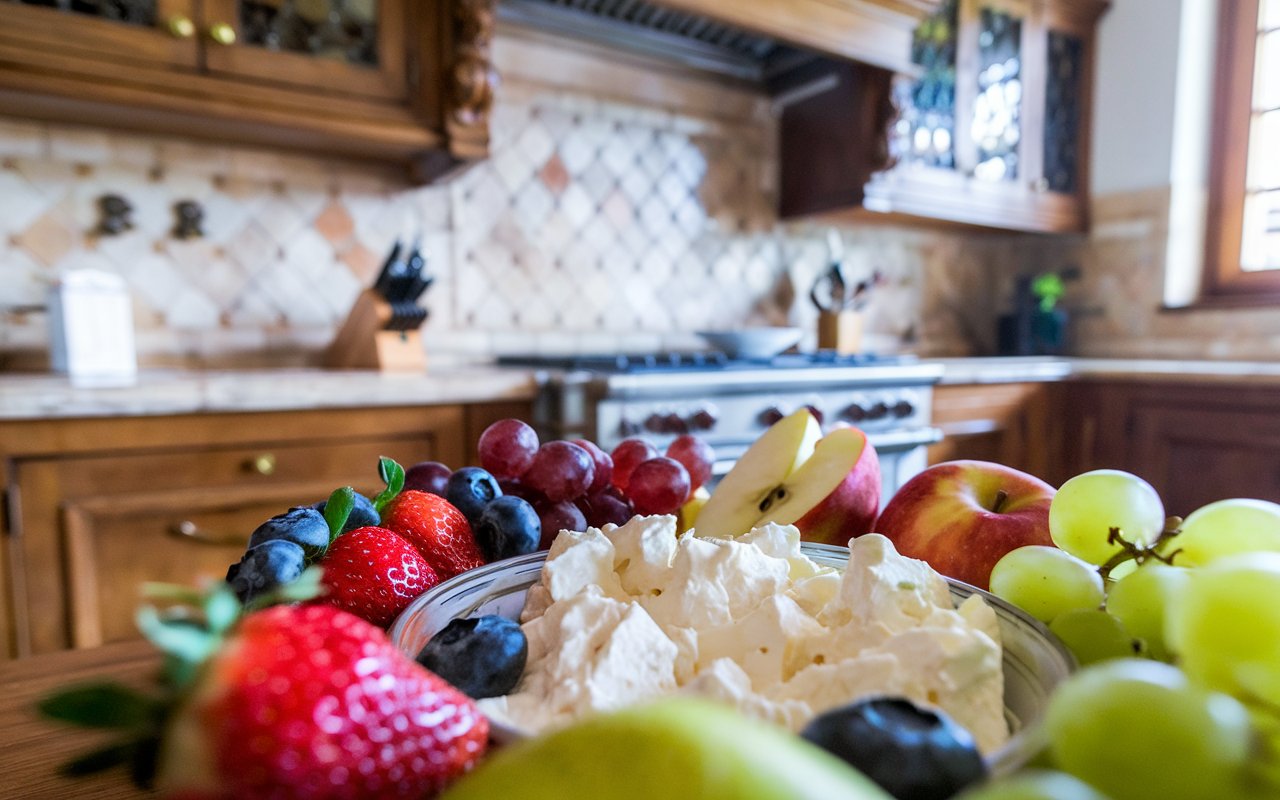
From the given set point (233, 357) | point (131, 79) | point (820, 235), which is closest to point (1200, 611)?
point (131, 79)

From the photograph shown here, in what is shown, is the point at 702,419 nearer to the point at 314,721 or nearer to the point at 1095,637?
the point at 1095,637

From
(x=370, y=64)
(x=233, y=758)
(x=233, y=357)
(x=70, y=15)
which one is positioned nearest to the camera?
(x=233, y=758)

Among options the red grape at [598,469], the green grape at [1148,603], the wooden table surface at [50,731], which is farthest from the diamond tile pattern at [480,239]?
the green grape at [1148,603]

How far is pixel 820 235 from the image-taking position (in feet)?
8.05

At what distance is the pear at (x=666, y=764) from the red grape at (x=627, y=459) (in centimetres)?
41

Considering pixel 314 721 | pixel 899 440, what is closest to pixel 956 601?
pixel 314 721

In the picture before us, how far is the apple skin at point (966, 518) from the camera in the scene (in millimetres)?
483

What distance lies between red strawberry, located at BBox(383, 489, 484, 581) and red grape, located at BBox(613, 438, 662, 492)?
168 mm

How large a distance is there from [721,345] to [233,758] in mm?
1689

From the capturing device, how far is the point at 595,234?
2.06 meters

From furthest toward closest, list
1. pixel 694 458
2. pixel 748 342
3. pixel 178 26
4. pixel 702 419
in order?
pixel 748 342, pixel 702 419, pixel 178 26, pixel 694 458

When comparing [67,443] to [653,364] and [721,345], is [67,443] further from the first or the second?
[721,345]

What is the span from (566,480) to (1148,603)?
0.35 m

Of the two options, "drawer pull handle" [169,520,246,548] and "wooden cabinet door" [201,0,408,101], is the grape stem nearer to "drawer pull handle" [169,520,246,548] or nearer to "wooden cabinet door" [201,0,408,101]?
"drawer pull handle" [169,520,246,548]
